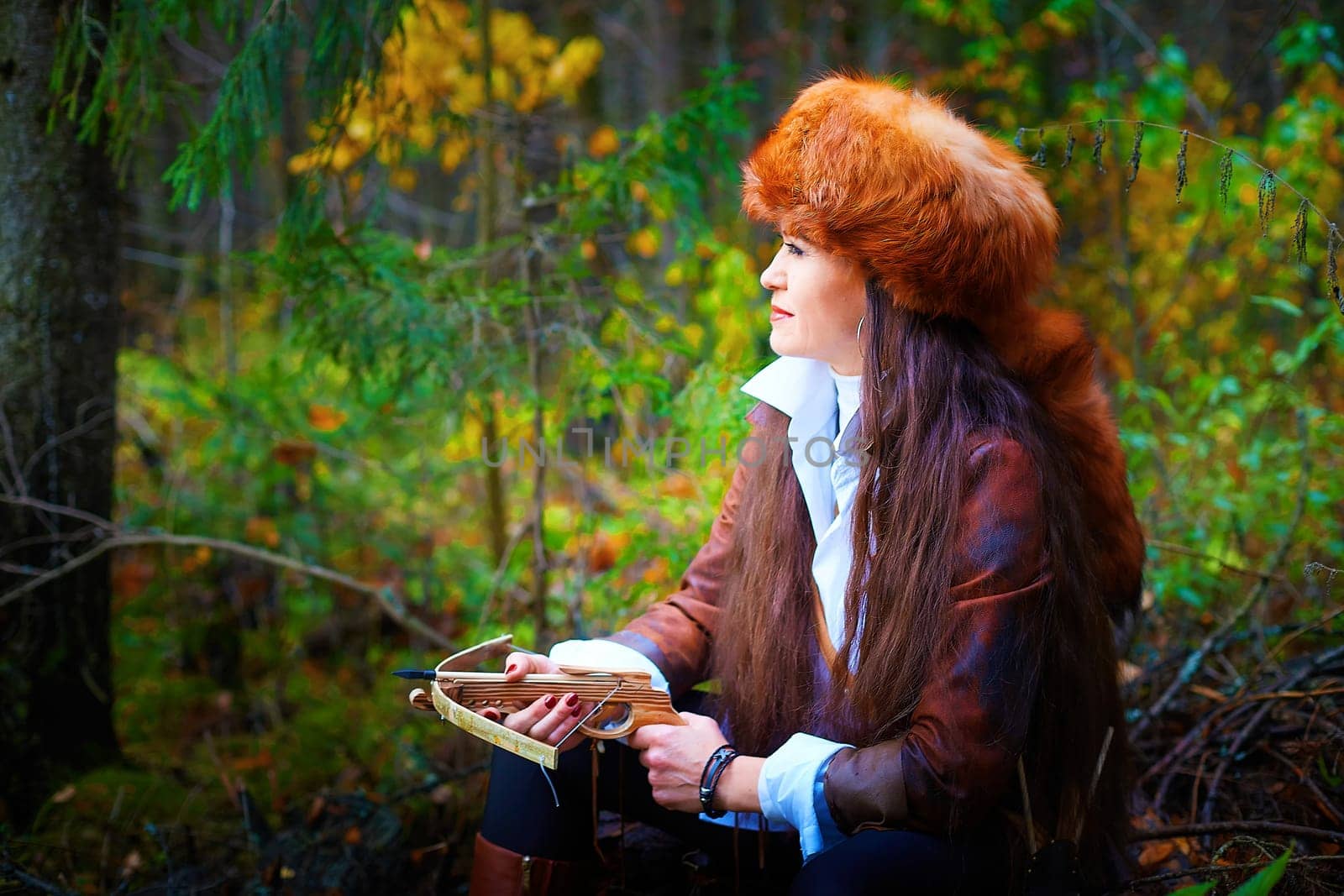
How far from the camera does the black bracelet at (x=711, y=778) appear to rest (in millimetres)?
1737

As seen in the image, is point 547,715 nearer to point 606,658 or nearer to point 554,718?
point 554,718

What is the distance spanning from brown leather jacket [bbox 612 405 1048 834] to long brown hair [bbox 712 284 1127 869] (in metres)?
0.03

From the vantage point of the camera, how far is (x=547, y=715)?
1757 mm

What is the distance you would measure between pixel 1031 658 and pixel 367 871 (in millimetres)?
1792

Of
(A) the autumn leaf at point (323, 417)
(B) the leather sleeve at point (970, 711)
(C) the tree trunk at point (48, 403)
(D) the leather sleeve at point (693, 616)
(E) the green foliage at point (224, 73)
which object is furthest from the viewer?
(A) the autumn leaf at point (323, 417)

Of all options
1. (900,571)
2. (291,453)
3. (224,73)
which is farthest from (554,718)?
(291,453)

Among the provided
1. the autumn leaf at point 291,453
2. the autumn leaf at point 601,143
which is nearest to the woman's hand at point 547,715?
the autumn leaf at point 291,453

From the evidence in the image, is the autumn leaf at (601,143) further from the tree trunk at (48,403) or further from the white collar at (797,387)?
the white collar at (797,387)

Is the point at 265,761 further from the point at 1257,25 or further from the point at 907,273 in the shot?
the point at 1257,25

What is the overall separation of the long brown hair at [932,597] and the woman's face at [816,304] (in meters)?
0.05

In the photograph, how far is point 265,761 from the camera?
11.2 ft

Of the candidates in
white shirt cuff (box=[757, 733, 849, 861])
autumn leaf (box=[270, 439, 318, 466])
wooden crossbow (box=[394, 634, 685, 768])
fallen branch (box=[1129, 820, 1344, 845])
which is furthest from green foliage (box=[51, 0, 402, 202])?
fallen branch (box=[1129, 820, 1344, 845])

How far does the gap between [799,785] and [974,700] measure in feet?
1.09

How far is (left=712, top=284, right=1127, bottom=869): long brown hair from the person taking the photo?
1.69 m
